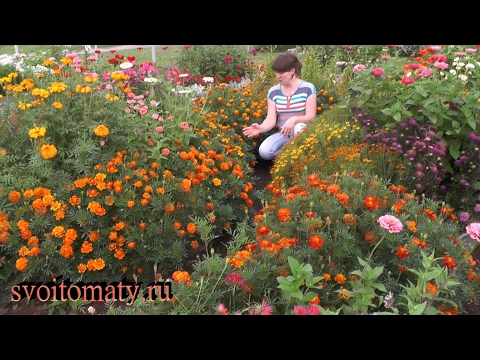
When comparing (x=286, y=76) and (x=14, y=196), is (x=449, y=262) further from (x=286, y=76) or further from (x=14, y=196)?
(x=286, y=76)

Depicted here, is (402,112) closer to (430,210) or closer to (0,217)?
(430,210)

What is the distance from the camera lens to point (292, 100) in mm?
4621

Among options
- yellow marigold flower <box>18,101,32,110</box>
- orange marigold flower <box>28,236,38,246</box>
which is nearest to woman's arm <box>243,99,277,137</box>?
yellow marigold flower <box>18,101,32,110</box>

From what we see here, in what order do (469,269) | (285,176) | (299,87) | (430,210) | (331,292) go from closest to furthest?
(331,292)
(469,269)
(430,210)
(285,176)
(299,87)

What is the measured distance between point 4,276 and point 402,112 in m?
3.17

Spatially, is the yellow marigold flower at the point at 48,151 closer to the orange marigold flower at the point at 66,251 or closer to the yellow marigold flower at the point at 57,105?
the yellow marigold flower at the point at 57,105

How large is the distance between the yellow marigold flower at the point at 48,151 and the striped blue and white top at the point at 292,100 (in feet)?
8.51

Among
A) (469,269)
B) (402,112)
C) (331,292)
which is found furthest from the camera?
(402,112)

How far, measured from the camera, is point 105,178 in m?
2.87

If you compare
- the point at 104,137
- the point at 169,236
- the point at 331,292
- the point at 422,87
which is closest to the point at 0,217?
the point at 104,137

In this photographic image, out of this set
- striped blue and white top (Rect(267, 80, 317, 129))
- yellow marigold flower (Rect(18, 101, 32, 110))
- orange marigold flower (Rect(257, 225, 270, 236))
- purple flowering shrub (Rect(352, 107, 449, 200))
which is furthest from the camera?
striped blue and white top (Rect(267, 80, 317, 129))

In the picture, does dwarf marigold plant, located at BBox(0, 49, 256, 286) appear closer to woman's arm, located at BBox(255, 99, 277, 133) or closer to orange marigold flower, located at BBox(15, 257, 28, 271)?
orange marigold flower, located at BBox(15, 257, 28, 271)

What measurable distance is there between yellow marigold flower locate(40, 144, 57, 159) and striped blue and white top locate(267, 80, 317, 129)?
8.51ft

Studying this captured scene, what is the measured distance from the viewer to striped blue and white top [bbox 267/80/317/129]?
4.58 meters
